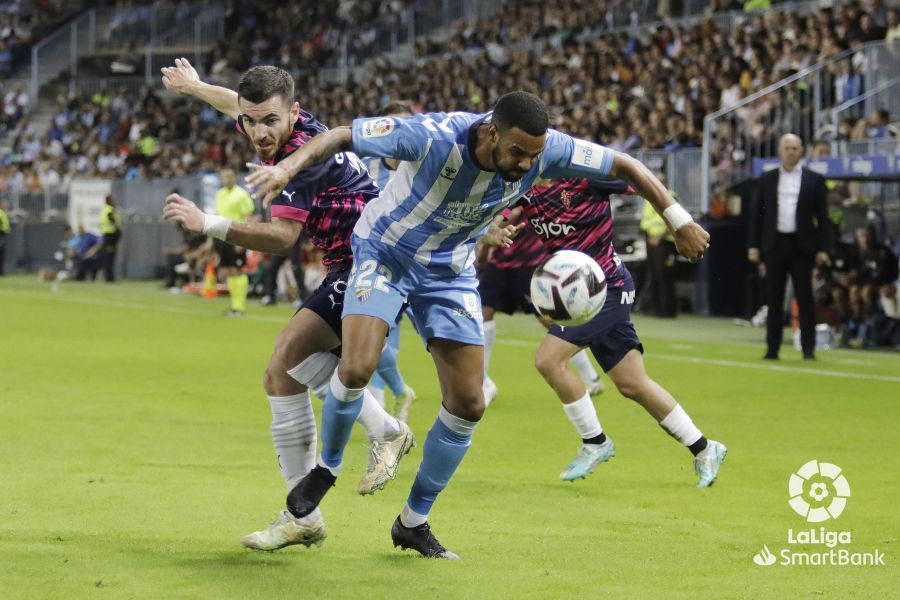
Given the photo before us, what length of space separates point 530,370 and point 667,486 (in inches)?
279

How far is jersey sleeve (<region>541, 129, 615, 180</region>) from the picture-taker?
21.7 ft

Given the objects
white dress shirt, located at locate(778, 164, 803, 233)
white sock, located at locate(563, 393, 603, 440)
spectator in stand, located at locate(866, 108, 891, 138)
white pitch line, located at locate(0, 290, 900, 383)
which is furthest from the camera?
spectator in stand, located at locate(866, 108, 891, 138)

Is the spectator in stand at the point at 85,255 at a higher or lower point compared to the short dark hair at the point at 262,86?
lower

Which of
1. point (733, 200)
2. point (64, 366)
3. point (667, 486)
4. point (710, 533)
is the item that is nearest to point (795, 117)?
point (733, 200)

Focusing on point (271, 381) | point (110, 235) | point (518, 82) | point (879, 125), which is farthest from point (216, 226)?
point (110, 235)

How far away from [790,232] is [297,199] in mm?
10473

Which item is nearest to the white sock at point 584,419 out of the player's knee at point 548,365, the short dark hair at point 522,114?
the player's knee at point 548,365

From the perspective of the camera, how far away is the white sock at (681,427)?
8.99 m

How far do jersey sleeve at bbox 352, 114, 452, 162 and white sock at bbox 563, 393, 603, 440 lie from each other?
3.29 meters

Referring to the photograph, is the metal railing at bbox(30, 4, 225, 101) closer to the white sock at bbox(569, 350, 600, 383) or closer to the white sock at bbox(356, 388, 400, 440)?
the white sock at bbox(569, 350, 600, 383)

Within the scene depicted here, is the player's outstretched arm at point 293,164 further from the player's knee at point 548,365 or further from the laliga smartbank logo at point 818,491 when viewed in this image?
the player's knee at point 548,365

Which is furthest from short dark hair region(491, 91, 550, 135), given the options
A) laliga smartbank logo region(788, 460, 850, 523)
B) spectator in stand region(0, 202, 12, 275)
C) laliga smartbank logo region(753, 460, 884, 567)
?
spectator in stand region(0, 202, 12, 275)

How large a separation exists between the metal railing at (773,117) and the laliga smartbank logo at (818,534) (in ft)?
45.8

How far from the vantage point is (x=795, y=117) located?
22.8 m
